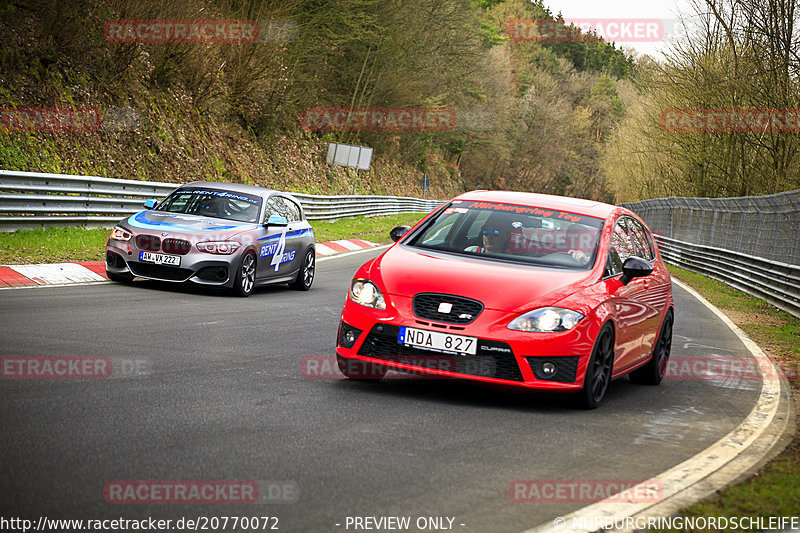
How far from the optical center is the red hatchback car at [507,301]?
6.79 meters

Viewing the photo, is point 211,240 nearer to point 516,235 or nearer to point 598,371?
point 516,235

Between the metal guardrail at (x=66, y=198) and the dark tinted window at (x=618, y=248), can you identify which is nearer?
the dark tinted window at (x=618, y=248)

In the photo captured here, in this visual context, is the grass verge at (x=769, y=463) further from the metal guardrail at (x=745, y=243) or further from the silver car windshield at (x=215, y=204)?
the silver car windshield at (x=215, y=204)

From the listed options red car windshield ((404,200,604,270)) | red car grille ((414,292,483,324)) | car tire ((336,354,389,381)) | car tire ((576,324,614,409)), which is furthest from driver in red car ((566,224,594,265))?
car tire ((336,354,389,381))

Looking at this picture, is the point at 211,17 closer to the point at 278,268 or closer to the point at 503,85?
the point at 278,268

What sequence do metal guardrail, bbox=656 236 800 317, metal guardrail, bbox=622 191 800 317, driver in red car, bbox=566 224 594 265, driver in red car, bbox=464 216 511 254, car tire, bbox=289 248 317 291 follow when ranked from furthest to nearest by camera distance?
metal guardrail, bbox=622 191 800 317 < metal guardrail, bbox=656 236 800 317 < car tire, bbox=289 248 317 291 < driver in red car, bbox=464 216 511 254 < driver in red car, bbox=566 224 594 265

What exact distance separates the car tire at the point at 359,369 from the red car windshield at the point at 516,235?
1.21m

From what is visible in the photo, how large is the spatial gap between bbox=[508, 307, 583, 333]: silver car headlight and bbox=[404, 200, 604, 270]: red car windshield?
81 centimetres

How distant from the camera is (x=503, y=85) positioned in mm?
86188

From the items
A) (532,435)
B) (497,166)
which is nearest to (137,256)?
(532,435)

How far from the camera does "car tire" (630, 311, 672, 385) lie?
29.3 ft

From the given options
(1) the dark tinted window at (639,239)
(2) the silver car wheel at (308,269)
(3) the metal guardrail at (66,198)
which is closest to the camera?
(1) the dark tinted window at (639,239)

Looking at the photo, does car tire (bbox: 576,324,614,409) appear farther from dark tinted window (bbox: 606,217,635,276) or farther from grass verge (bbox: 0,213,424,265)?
grass verge (bbox: 0,213,424,265)

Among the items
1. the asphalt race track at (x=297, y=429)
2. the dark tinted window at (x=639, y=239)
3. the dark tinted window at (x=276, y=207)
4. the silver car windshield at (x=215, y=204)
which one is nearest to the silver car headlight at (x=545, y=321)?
the asphalt race track at (x=297, y=429)
